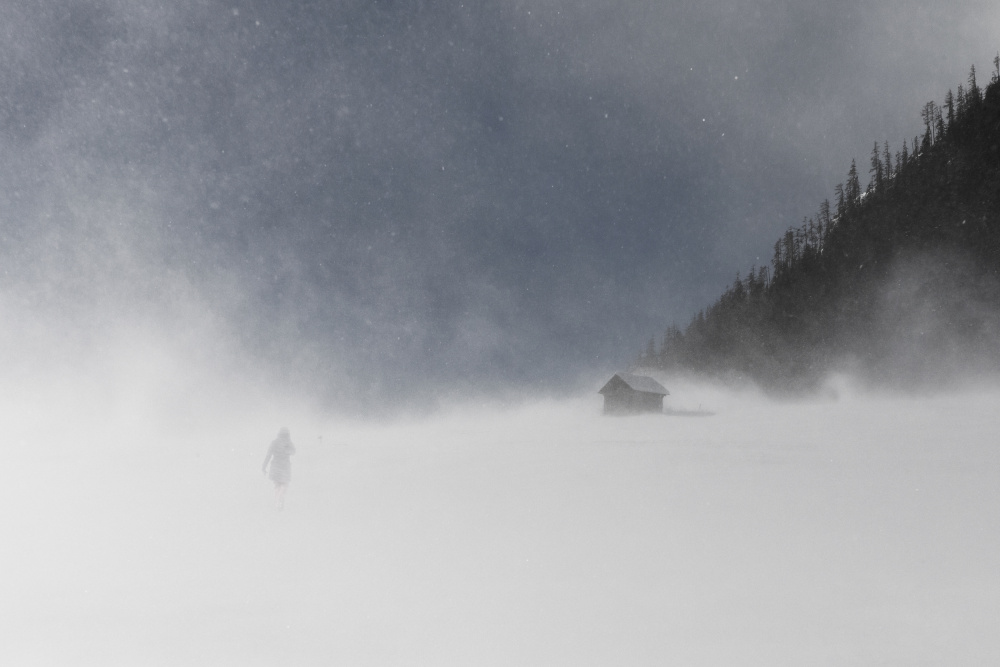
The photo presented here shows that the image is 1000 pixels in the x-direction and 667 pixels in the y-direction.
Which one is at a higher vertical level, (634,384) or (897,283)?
(897,283)

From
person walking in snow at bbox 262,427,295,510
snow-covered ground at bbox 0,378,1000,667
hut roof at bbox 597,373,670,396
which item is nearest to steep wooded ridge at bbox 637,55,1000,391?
hut roof at bbox 597,373,670,396

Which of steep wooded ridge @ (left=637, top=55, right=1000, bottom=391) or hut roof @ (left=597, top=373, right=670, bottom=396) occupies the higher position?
steep wooded ridge @ (left=637, top=55, right=1000, bottom=391)

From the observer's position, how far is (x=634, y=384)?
5306 centimetres

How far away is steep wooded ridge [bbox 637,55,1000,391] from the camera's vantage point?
6234 cm

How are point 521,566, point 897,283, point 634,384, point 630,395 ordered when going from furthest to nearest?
point 897,283, point 634,384, point 630,395, point 521,566

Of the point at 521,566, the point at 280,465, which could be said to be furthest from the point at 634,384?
the point at 521,566

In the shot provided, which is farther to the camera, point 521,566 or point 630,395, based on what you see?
point 630,395

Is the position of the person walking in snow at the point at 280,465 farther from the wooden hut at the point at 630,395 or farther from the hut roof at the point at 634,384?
the hut roof at the point at 634,384

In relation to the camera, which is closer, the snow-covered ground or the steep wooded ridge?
the snow-covered ground

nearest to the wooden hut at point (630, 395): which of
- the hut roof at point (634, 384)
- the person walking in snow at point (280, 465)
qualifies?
the hut roof at point (634, 384)

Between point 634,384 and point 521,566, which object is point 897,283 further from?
point 521,566

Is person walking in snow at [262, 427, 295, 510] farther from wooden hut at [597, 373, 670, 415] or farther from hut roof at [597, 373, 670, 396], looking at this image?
hut roof at [597, 373, 670, 396]

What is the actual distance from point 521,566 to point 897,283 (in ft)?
270

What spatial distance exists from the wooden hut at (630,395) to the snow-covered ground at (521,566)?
1233 inches
